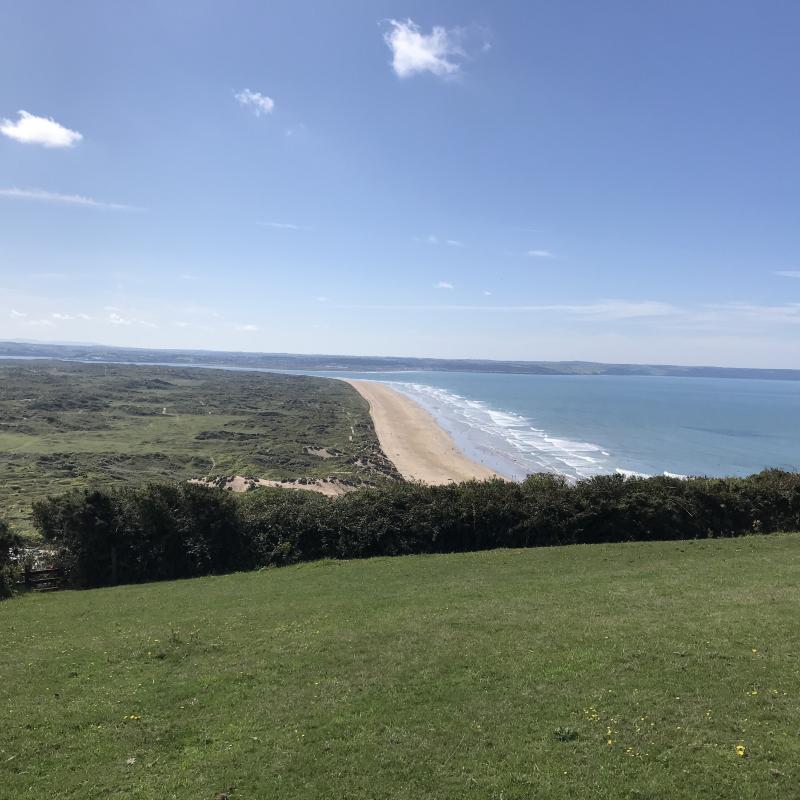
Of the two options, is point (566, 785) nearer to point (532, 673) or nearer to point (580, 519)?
point (532, 673)

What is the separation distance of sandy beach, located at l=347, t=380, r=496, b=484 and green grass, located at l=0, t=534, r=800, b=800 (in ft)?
128

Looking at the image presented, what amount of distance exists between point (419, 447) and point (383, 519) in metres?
58.2

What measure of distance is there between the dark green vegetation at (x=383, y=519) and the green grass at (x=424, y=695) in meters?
A: 8.42

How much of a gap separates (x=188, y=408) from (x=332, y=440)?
58042 millimetres

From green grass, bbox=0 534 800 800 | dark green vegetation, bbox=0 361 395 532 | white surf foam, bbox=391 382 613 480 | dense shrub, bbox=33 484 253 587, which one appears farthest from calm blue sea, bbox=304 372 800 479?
green grass, bbox=0 534 800 800

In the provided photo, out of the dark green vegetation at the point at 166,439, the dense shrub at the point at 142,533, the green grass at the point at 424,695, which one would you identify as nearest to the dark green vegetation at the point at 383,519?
the dense shrub at the point at 142,533

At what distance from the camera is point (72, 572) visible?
27.3 m

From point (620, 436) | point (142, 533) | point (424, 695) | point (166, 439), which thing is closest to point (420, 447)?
point (620, 436)

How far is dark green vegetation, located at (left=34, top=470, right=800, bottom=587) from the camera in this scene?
92.7 feet

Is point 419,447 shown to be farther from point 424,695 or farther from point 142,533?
point 424,695

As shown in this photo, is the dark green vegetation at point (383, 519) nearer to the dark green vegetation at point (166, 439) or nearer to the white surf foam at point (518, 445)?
the dark green vegetation at point (166, 439)

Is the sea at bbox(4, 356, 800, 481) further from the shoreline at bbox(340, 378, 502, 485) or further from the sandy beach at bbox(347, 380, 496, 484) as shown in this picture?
the sandy beach at bbox(347, 380, 496, 484)

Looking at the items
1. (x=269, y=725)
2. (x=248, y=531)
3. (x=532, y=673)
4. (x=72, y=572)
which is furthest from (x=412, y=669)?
(x=72, y=572)

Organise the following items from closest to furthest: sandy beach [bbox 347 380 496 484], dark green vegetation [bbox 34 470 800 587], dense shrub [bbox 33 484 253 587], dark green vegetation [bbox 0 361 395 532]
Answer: dense shrub [bbox 33 484 253 587]
dark green vegetation [bbox 34 470 800 587]
dark green vegetation [bbox 0 361 395 532]
sandy beach [bbox 347 380 496 484]
